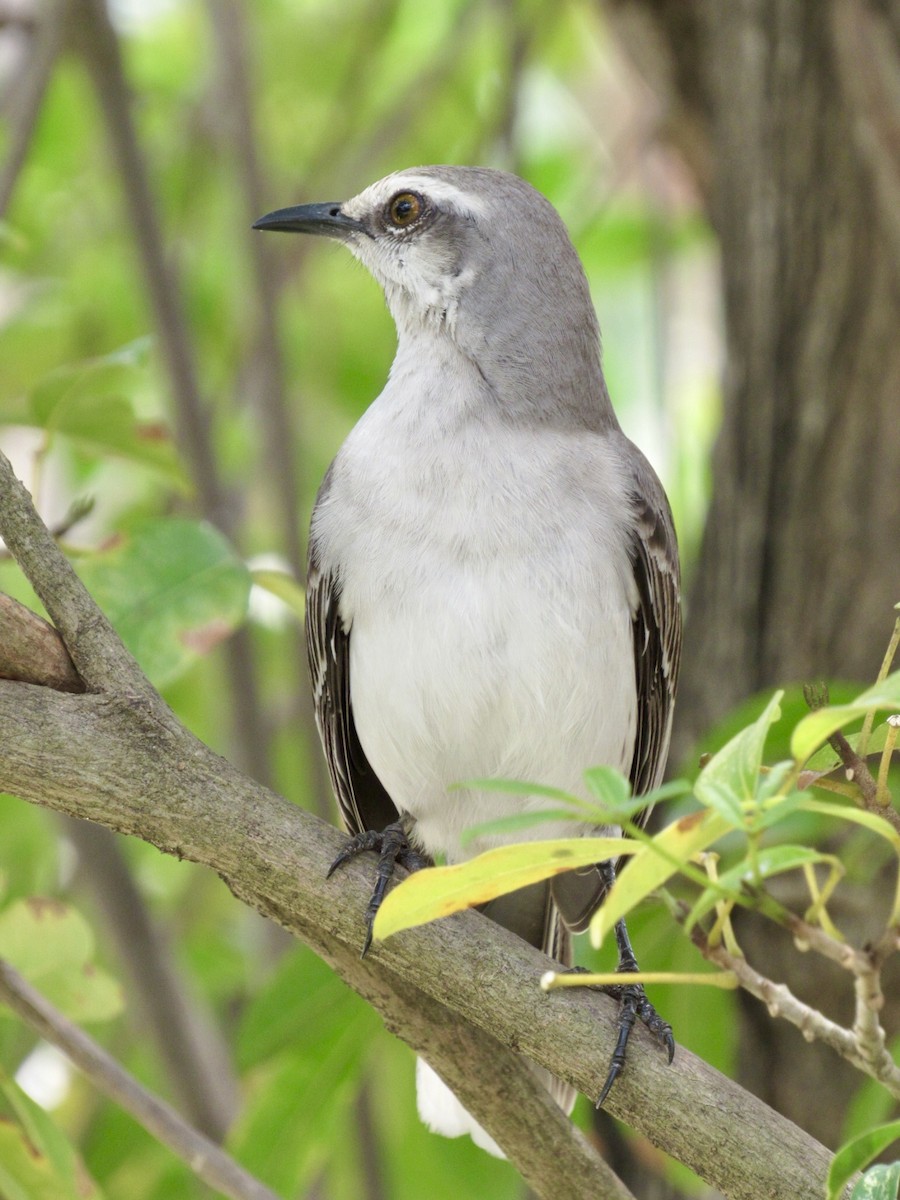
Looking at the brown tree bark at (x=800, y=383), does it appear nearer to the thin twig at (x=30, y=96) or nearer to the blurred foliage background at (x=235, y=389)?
the blurred foliage background at (x=235, y=389)

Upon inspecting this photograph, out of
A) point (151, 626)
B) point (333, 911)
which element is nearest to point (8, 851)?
point (151, 626)

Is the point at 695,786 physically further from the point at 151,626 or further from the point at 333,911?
the point at 151,626

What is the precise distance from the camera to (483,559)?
3139mm

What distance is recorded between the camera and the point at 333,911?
2279 mm

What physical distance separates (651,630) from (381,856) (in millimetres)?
981

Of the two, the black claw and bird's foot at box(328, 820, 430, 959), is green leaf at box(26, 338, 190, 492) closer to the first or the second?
bird's foot at box(328, 820, 430, 959)

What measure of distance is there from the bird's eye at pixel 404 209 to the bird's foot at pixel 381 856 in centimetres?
160

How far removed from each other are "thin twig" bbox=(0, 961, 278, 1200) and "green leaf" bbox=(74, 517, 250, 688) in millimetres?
638

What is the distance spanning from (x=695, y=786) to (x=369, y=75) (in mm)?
5009

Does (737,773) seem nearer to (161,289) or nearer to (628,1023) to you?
(628,1023)

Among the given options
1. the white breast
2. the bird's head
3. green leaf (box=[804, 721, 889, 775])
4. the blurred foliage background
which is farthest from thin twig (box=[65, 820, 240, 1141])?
green leaf (box=[804, 721, 889, 775])

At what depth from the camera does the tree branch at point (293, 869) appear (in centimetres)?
211

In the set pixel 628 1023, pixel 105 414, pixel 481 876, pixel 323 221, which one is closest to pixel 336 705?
pixel 105 414

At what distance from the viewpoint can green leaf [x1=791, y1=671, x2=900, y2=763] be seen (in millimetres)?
1482
